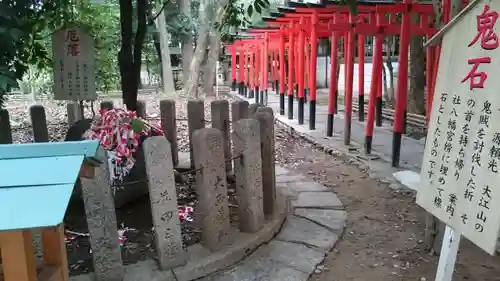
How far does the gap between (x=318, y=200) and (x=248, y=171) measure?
1234 millimetres

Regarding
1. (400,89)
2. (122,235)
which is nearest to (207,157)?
(122,235)

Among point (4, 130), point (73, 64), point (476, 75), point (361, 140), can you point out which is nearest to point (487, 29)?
point (476, 75)

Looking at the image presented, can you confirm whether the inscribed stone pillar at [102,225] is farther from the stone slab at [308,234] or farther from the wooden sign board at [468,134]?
the wooden sign board at [468,134]

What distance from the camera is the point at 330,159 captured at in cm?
579

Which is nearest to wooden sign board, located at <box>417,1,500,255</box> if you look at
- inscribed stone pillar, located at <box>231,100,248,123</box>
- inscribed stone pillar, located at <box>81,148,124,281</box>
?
Answer: inscribed stone pillar, located at <box>81,148,124,281</box>

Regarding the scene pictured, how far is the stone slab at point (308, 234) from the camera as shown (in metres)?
3.09

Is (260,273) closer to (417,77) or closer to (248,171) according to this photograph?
(248,171)

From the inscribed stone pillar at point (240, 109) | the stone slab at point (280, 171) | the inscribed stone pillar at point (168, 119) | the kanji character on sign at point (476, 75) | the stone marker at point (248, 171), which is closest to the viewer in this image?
the kanji character on sign at point (476, 75)

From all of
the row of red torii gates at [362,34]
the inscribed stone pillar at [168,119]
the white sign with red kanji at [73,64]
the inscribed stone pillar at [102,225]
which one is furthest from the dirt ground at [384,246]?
the white sign with red kanji at [73,64]

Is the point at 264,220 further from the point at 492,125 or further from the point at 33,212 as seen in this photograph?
the point at 33,212

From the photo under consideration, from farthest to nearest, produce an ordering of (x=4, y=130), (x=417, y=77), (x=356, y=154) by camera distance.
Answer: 1. (x=417, y=77)
2. (x=356, y=154)
3. (x=4, y=130)

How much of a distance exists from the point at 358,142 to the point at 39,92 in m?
11.2

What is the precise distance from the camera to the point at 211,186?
2625 millimetres

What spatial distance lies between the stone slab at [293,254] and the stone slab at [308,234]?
0.08 metres
